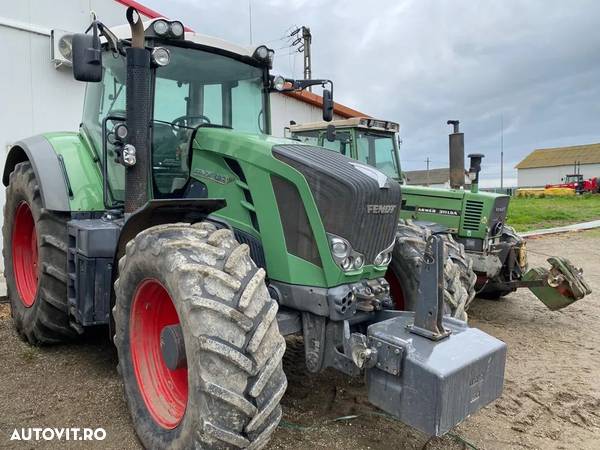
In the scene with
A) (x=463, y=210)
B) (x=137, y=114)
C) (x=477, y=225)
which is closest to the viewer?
(x=137, y=114)

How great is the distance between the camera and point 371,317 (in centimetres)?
297

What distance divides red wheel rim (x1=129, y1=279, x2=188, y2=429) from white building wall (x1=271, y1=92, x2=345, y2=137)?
29.8 ft

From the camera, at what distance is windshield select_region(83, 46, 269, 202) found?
11.5 ft

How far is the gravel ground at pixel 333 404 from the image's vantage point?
2.93 meters

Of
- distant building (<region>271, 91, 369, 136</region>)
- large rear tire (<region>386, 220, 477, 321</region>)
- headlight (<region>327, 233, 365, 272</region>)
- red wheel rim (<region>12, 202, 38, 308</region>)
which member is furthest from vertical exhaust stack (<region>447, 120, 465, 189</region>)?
distant building (<region>271, 91, 369, 136</region>)

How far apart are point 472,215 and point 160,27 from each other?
15.1 feet

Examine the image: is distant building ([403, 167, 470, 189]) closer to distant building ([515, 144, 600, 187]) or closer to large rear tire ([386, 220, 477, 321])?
distant building ([515, 144, 600, 187])

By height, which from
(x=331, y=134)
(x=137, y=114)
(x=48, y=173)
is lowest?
(x=48, y=173)

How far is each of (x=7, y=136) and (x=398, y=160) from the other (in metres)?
5.79

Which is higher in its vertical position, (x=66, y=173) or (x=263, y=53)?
→ (x=263, y=53)

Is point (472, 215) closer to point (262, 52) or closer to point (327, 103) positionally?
point (327, 103)

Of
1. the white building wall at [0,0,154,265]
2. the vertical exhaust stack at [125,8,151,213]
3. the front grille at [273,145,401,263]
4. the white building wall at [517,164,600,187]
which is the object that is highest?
the white building wall at [517,164,600,187]

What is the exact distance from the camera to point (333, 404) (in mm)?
3354

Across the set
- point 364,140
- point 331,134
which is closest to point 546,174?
point 364,140
